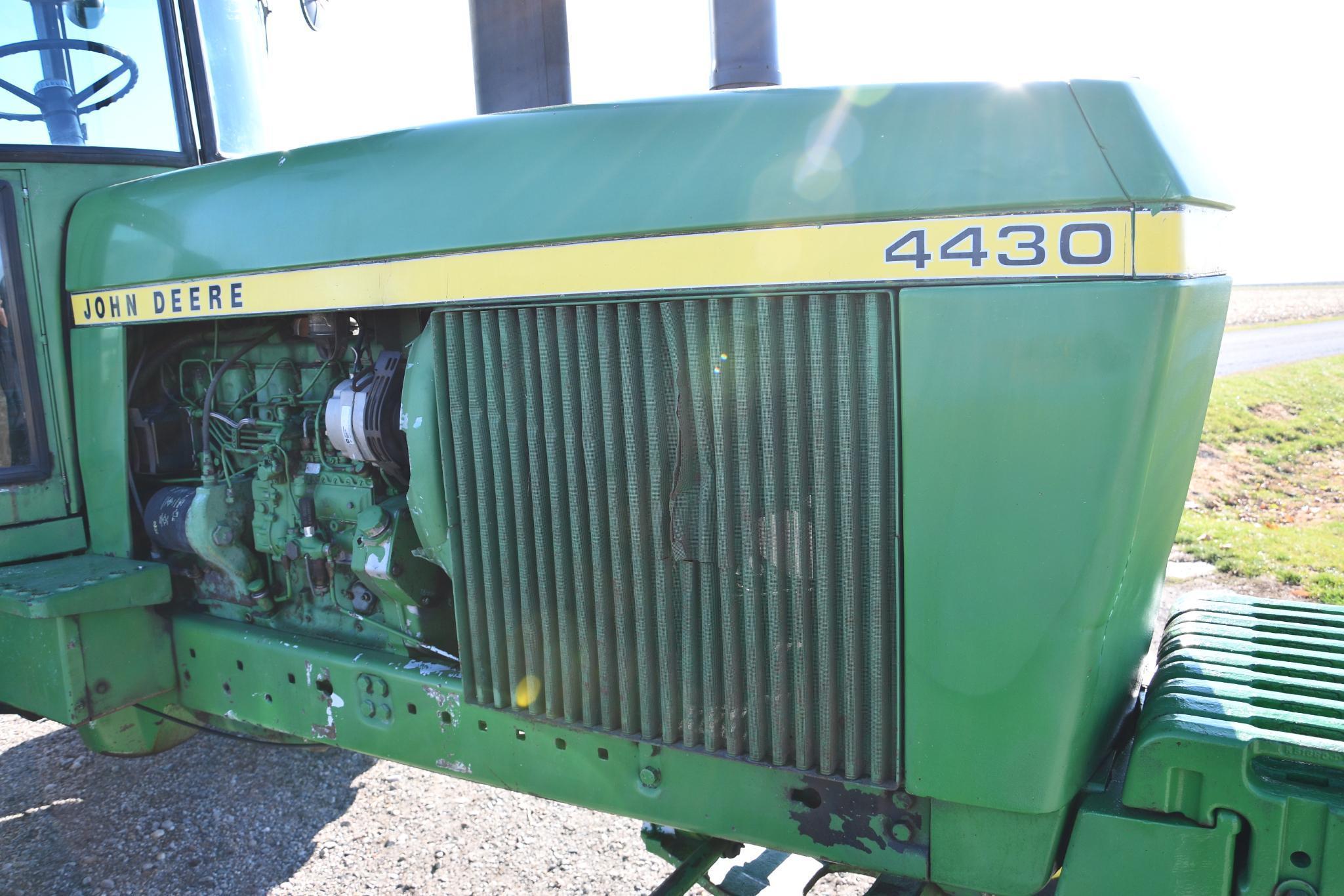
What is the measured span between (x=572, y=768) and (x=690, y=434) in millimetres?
892

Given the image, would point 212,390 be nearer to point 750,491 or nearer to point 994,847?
point 750,491

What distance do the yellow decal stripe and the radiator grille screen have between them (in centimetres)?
5

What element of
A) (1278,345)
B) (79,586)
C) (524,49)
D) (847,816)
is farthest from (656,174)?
(1278,345)

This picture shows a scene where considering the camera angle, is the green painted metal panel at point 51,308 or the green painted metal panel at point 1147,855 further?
the green painted metal panel at point 51,308

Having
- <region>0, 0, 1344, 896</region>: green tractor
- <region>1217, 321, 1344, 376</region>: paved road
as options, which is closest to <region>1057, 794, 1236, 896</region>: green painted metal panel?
<region>0, 0, 1344, 896</region>: green tractor

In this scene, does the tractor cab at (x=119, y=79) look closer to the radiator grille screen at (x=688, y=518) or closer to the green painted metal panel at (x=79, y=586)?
the green painted metal panel at (x=79, y=586)

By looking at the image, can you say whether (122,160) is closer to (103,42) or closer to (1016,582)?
(103,42)

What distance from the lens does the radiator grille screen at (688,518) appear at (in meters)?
1.82

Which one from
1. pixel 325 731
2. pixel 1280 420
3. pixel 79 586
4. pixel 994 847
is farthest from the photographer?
pixel 1280 420

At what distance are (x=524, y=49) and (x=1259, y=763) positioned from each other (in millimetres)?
3211

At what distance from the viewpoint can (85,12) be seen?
312 cm

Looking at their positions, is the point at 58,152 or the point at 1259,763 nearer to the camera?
the point at 1259,763

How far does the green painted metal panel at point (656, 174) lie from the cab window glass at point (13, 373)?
2.40 feet

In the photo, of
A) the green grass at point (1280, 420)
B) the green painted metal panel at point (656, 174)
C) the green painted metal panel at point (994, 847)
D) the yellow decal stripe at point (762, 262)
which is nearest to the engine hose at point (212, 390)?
the green painted metal panel at point (656, 174)
